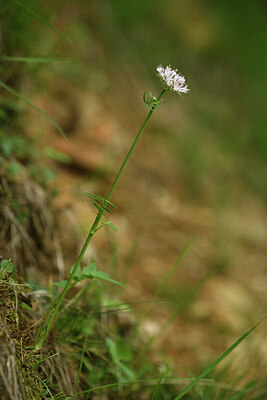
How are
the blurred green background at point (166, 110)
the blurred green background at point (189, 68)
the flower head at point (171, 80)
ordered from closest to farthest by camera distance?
the flower head at point (171, 80), the blurred green background at point (166, 110), the blurred green background at point (189, 68)

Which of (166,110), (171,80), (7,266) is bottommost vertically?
(7,266)

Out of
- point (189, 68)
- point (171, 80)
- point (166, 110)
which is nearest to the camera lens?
point (171, 80)

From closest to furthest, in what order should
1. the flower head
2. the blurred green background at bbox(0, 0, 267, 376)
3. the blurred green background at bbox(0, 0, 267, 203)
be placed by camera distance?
the flower head, the blurred green background at bbox(0, 0, 267, 376), the blurred green background at bbox(0, 0, 267, 203)

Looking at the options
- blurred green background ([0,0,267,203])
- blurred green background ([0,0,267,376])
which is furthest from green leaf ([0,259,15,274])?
blurred green background ([0,0,267,203])

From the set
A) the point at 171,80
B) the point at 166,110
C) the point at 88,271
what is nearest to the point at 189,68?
the point at 166,110

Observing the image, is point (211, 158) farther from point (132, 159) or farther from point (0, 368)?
point (0, 368)

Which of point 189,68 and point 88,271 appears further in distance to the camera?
point 189,68

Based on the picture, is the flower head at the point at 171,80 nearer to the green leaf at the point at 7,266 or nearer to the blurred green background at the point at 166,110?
the green leaf at the point at 7,266

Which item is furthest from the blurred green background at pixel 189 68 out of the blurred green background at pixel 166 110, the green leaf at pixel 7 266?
the green leaf at pixel 7 266

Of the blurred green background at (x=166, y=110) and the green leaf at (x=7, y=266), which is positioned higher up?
the blurred green background at (x=166, y=110)

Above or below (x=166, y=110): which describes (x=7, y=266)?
below

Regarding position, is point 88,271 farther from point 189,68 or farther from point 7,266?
point 189,68

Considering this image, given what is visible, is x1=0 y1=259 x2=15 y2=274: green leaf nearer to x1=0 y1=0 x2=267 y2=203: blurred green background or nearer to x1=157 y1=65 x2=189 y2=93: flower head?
x1=157 y1=65 x2=189 y2=93: flower head

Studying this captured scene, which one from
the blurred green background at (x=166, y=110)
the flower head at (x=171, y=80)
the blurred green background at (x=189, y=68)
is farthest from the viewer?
the blurred green background at (x=189, y=68)
